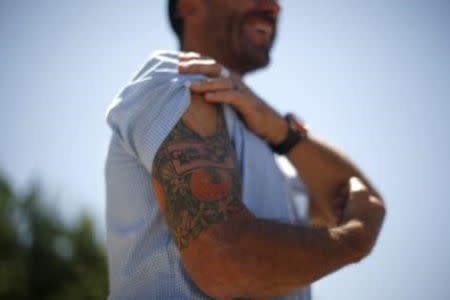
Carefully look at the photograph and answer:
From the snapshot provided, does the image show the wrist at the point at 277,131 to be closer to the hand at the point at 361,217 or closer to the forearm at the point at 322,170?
the forearm at the point at 322,170

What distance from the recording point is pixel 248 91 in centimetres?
228

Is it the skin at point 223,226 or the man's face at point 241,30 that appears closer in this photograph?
the skin at point 223,226

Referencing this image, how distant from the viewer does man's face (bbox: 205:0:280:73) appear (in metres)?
2.91

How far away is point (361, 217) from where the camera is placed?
2.07m

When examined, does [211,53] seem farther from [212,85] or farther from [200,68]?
[212,85]

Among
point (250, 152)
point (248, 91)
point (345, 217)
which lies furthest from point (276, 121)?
point (345, 217)

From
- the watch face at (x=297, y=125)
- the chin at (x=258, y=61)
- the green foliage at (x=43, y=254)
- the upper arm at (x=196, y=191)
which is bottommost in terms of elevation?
the green foliage at (x=43, y=254)

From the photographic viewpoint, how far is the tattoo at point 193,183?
163 cm

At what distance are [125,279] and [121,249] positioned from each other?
12cm

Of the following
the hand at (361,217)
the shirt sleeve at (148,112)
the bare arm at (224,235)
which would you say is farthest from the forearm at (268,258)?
the shirt sleeve at (148,112)

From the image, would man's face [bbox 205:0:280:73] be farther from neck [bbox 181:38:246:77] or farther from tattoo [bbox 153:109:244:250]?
tattoo [bbox 153:109:244:250]

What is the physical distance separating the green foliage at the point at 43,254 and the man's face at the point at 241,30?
44.4 ft

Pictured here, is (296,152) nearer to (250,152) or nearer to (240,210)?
(250,152)

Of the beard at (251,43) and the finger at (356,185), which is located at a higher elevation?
the beard at (251,43)
